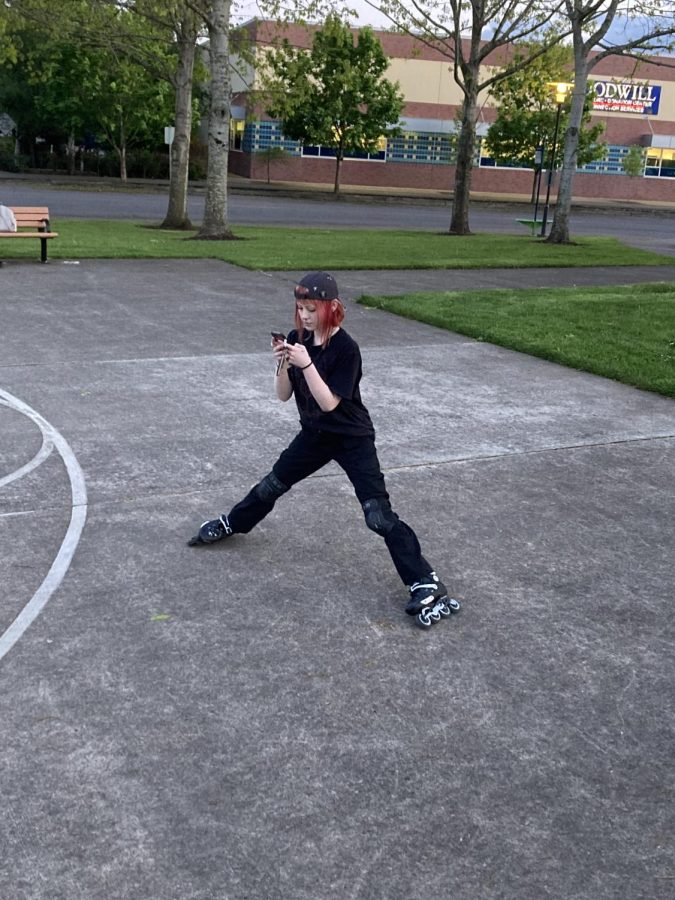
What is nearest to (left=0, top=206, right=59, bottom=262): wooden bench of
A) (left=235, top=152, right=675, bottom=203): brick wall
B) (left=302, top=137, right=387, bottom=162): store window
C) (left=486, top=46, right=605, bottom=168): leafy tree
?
(left=486, top=46, right=605, bottom=168): leafy tree

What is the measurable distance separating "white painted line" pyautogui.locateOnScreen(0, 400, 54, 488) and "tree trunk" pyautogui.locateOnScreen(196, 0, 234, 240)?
15.9 meters

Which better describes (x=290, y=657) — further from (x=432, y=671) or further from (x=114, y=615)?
(x=114, y=615)

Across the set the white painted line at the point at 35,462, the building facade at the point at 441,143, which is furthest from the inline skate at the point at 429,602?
the building facade at the point at 441,143

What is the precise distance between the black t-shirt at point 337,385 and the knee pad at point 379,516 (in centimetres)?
38

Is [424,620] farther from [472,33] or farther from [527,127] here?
[527,127]

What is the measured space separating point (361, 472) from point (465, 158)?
26639mm

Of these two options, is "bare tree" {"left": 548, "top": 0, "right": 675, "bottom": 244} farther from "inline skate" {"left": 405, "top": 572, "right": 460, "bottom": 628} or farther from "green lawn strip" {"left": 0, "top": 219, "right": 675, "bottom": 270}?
"inline skate" {"left": 405, "top": 572, "right": 460, "bottom": 628}

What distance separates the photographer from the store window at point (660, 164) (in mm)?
67125

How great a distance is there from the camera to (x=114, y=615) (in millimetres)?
4727

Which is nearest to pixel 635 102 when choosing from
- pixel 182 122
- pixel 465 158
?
pixel 465 158

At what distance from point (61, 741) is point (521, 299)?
41.8 feet

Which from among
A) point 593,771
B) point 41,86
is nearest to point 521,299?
point 593,771

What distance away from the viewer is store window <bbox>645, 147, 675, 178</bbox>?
2643 inches

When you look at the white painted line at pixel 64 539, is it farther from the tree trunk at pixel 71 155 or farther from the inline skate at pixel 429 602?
the tree trunk at pixel 71 155
